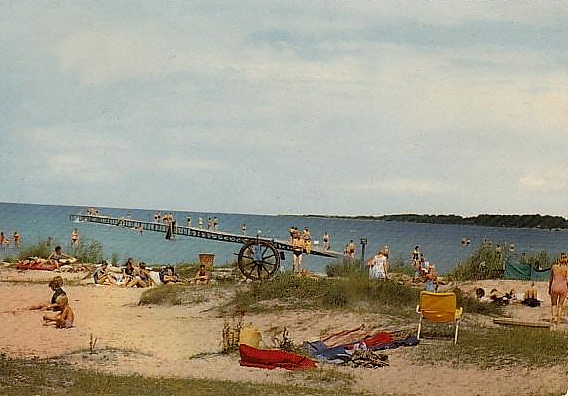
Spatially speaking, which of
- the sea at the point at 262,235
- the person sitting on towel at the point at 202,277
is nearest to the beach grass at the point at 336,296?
the sea at the point at 262,235

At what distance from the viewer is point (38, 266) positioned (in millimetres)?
6758

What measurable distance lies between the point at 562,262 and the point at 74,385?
3455 mm

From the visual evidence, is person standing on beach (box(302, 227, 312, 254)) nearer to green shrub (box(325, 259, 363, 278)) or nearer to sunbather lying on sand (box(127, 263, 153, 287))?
green shrub (box(325, 259, 363, 278))

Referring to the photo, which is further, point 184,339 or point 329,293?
point 329,293

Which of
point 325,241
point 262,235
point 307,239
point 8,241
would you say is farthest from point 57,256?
point 325,241

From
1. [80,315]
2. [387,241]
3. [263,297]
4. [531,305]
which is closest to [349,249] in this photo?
[387,241]

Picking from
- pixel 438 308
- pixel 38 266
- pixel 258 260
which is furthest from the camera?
pixel 258 260

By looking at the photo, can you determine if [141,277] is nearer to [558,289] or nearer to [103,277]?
[103,277]

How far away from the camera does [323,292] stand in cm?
672

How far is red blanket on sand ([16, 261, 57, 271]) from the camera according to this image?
21.8 ft

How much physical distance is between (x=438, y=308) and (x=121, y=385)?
7.17ft

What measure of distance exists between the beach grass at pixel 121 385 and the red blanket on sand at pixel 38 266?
3.31 ft

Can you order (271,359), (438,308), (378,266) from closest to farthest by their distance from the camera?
(271,359), (438,308), (378,266)

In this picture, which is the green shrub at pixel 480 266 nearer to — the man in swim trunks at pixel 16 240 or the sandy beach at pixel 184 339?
the sandy beach at pixel 184 339
